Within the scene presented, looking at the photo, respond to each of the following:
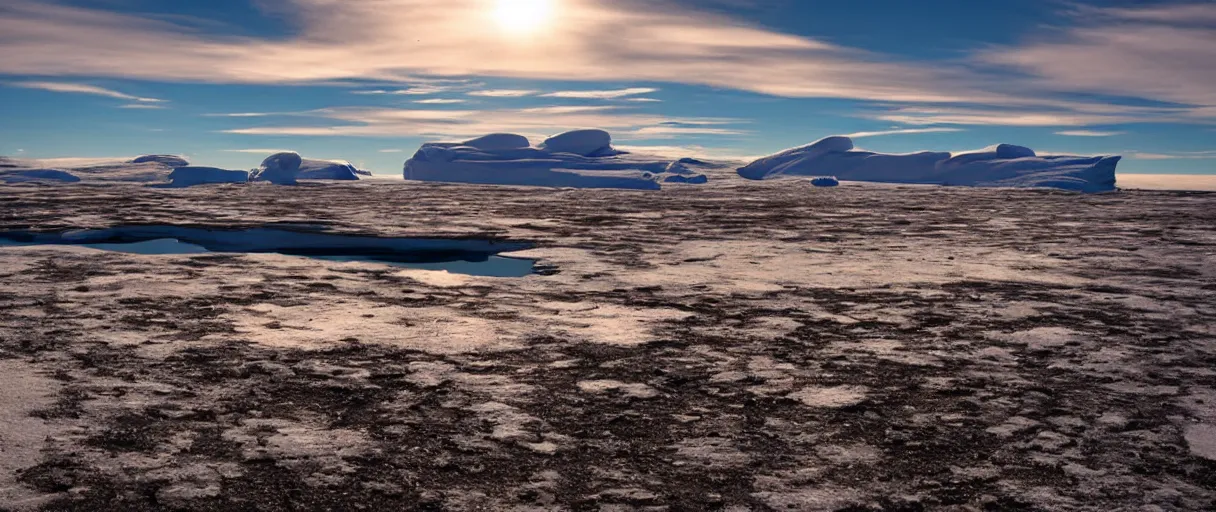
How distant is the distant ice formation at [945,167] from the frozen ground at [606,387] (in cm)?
3728

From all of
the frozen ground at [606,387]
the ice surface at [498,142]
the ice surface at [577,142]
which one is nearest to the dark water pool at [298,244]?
the frozen ground at [606,387]

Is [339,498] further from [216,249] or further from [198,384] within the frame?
[216,249]

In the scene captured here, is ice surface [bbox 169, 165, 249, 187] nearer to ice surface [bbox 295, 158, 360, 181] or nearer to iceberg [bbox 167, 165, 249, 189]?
iceberg [bbox 167, 165, 249, 189]

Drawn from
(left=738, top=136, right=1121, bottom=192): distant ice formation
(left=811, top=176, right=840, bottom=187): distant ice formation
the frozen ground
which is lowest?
the frozen ground

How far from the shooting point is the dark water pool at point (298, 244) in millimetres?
9445

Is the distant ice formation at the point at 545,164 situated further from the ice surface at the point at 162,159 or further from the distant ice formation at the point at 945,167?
the ice surface at the point at 162,159

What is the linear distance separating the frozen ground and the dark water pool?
→ 1643mm

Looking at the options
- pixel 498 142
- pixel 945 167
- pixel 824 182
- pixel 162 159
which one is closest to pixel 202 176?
pixel 498 142

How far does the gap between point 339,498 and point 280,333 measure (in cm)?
242

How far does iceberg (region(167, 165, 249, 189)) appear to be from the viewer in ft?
138

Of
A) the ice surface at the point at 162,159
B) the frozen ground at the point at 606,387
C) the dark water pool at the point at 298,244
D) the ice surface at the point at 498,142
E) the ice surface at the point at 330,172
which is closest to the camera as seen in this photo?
the frozen ground at the point at 606,387

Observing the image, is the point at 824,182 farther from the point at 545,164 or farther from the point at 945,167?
the point at 545,164

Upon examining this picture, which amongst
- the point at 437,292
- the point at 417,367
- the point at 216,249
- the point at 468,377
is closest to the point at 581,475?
the point at 468,377

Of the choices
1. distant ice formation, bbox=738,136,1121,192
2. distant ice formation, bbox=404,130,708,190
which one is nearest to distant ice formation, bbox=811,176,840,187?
distant ice formation, bbox=404,130,708,190
